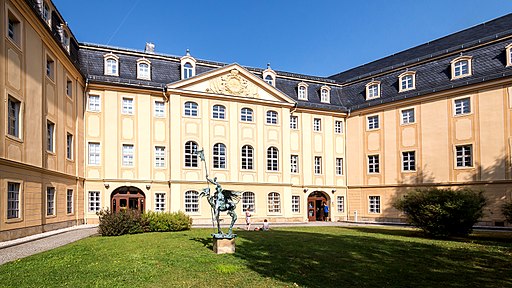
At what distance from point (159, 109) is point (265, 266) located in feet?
68.6

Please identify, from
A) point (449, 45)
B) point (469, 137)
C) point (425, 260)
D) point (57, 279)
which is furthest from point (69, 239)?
point (449, 45)

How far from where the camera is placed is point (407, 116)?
104 feet

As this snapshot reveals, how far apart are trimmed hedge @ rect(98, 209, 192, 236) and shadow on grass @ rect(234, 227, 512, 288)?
6.46 metres

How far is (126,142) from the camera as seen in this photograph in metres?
28.6

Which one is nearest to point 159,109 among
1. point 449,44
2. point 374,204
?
point 374,204

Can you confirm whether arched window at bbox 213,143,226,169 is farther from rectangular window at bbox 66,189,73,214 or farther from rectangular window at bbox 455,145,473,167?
rectangular window at bbox 455,145,473,167

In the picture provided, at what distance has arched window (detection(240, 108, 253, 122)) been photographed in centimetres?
3157

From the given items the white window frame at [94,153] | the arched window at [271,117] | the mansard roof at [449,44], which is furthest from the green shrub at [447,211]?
the white window frame at [94,153]

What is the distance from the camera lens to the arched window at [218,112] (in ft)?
101

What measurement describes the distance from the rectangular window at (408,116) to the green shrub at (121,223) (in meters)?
20.5

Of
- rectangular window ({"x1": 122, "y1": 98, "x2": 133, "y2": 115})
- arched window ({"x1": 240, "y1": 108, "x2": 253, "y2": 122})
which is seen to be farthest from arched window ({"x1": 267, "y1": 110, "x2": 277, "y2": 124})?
rectangular window ({"x1": 122, "y1": 98, "x2": 133, "y2": 115})

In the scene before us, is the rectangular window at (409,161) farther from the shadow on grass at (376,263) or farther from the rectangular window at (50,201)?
the rectangular window at (50,201)

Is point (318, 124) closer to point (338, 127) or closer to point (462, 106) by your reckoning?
point (338, 127)

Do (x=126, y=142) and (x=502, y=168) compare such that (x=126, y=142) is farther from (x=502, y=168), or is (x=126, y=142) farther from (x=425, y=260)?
(x=502, y=168)
